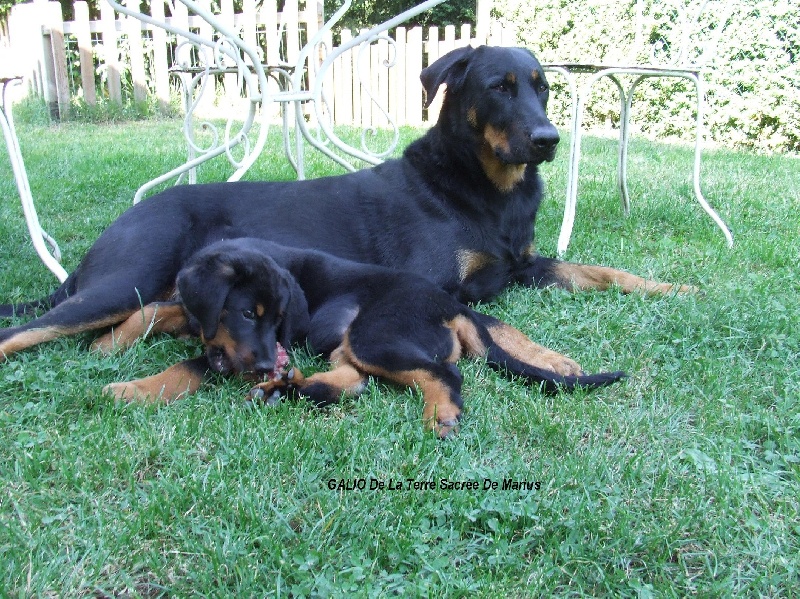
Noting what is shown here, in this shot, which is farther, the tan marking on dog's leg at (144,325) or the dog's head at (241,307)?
the tan marking on dog's leg at (144,325)

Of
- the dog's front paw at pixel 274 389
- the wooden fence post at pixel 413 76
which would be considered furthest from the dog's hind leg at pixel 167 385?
the wooden fence post at pixel 413 76

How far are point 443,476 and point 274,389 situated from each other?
76 cm

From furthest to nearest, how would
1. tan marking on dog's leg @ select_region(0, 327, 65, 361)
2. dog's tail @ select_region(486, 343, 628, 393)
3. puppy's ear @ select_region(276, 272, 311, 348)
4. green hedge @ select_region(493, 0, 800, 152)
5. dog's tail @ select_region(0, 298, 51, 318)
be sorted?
1. green hedge @ select_region(493, 0, 800, 152)
2. dog's tail @ select_region(0, 298, 51, 318)
3. puppy's ear @ select_region(276, 272, 311, 348)
4. tan marking on dog's leg @ select_region(0, 327, 65, 361)
5. dog's tail @ select_region(486, 343, 628, 393)

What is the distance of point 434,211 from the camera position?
3672 millimetres

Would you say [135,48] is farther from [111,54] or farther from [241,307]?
[241,307]

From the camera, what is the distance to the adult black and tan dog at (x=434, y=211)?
345cm

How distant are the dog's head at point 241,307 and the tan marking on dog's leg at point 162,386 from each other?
110 mm

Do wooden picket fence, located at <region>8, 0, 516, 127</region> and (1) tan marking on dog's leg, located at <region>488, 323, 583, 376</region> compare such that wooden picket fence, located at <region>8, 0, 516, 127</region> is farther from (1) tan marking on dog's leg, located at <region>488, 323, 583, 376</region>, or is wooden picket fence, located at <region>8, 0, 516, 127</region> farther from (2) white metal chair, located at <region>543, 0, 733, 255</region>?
(1) tan marking on dog's leg, located at <region>488, 323, 583, 376</region>

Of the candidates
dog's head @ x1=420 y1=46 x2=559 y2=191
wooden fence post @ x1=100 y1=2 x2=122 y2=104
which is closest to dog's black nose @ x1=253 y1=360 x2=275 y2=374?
dog's head @ x1=420 y1=46 x2=559 y2=191

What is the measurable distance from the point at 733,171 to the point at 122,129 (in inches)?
312

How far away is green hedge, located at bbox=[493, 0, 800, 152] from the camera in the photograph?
9148 mm

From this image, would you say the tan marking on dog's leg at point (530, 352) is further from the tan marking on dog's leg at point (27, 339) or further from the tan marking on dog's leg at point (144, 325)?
the tan marking on dog's leg at point (27, 339)

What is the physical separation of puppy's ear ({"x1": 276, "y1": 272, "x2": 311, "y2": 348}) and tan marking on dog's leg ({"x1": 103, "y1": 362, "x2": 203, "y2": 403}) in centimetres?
41

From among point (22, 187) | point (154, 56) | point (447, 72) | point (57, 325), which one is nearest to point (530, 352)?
point (447, 72)
